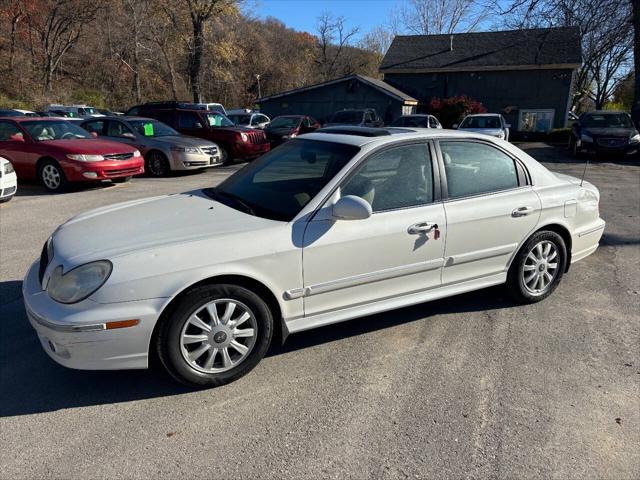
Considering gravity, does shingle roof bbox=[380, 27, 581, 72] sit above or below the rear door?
above

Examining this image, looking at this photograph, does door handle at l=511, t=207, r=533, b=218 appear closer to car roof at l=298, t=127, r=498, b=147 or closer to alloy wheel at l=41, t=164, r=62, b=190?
car roof at l=298, t=127, r=498, b=147

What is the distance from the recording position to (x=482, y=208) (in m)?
3.91

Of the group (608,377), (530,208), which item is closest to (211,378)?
(608,377)

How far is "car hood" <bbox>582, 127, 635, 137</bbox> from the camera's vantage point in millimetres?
16344

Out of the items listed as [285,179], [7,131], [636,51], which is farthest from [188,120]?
[636,51]

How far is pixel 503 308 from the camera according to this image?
438 cm

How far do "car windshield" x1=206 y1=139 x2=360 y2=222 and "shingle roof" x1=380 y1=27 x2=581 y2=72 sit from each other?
28.3 metres

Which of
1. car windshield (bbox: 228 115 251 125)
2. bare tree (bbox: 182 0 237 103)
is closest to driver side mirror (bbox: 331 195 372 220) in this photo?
car windshield (bbox: 228 115 251 125)

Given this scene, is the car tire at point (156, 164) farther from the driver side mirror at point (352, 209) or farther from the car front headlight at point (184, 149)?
the driver side mirror at point (352, 209)

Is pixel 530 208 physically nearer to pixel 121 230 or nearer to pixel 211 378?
pixel 211 378

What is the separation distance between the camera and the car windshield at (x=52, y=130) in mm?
10273

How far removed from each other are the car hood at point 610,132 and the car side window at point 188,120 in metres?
13.2

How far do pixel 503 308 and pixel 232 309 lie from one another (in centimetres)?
255

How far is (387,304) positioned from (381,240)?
52cm
